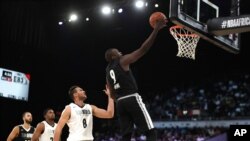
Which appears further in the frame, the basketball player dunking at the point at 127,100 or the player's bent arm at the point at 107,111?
the player's bent arm at the point at 107,111

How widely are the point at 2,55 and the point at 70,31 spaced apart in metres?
3.34

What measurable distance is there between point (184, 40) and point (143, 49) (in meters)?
5.27

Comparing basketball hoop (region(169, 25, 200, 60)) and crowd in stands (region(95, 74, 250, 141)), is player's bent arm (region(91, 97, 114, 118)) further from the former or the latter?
crowd in stands (region(95, 74, 250, 141))

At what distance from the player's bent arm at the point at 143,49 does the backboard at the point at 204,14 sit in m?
2.54

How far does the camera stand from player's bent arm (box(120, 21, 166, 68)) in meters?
4.86

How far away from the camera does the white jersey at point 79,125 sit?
5887mm

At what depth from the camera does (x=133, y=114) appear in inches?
207

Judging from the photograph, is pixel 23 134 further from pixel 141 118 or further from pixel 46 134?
pixel 141 118

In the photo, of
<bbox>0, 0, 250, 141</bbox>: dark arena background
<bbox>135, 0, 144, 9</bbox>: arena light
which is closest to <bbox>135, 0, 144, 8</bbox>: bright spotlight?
<bbox>135, 0, 144, 9</bbox>: arena light

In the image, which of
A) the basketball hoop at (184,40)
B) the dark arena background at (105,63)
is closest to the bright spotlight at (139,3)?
the dark arena background at (105,63)

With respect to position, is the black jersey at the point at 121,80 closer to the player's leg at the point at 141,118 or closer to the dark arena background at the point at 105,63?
the player's leg at the point at 141,118

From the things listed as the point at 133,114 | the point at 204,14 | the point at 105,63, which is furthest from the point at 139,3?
the point at 133,114

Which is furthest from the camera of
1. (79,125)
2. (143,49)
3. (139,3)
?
(139,3)

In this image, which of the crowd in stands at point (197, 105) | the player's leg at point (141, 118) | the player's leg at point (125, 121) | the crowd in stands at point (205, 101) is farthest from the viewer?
the crowd in stands at point (205, 101)
